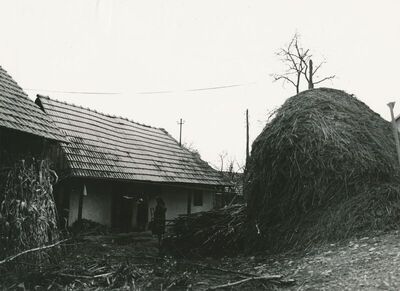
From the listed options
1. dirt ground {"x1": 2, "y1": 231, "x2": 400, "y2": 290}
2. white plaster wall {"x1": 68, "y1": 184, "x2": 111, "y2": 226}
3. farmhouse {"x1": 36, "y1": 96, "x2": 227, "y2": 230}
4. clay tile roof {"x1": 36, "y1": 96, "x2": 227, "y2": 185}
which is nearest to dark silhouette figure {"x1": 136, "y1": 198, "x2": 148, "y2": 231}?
farmhouse {"x1": 36, "y1": 96, "x2": 227, "y2": 230}

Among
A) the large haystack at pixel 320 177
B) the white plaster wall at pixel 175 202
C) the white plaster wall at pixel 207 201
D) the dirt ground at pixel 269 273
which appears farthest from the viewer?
the white plaster wall at pixel 207 201

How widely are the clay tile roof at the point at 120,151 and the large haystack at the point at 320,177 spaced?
6520 millimetres

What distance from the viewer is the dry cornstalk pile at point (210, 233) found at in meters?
10.5

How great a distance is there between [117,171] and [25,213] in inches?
311

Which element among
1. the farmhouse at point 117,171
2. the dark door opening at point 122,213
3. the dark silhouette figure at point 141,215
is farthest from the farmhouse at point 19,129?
the dark silhouette figure at point 141,215

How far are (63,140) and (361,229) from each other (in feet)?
23.7

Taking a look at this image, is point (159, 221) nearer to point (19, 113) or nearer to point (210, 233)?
point (210, 233)

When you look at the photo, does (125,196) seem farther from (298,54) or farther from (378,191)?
(298,54)

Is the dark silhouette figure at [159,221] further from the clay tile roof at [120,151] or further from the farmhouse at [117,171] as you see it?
the clay tile roof at [120,151]

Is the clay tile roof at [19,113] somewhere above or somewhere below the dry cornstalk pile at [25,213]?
above

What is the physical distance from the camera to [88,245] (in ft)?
37.8

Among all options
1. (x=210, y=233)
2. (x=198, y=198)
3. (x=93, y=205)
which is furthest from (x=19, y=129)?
(x=198, y=198)

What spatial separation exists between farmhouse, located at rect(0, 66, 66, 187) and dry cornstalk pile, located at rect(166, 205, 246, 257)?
4173 mm

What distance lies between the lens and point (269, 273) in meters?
7.27
